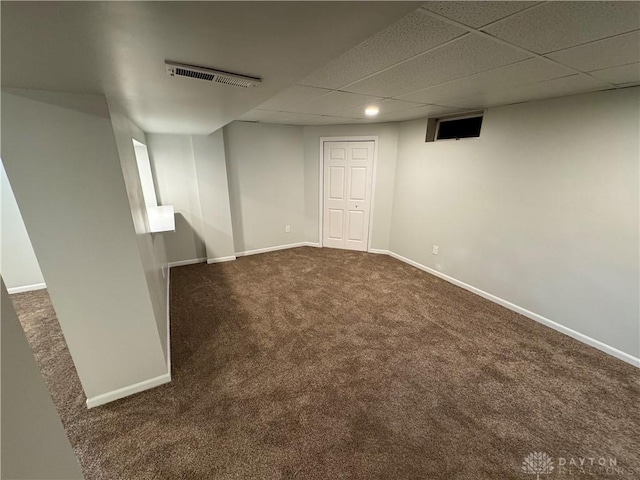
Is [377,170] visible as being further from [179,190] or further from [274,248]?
[179,190]

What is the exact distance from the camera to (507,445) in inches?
61.4

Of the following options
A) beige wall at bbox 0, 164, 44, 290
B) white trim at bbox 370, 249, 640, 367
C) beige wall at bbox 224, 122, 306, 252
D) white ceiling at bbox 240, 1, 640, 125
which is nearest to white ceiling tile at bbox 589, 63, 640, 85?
white ceiling at bbox 240, 1, 640, 125

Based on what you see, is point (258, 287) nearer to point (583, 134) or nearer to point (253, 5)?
point (253, 5)

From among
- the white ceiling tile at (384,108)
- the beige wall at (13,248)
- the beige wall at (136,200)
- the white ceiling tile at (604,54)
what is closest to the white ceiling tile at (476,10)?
the white ceiling tile at (604,54)

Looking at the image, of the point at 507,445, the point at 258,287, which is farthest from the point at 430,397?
the point at 258,287

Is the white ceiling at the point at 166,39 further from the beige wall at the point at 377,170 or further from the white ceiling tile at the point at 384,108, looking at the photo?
the beige wall at the point at 377,170

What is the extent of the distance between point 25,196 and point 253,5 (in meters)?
1.65

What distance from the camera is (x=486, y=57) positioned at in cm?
149

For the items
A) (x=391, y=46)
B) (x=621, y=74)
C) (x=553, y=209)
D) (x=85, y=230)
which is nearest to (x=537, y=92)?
(x=621, y=74)

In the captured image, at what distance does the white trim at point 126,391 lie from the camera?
1.81 meters

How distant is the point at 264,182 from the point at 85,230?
311cm

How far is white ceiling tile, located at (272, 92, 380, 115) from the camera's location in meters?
2.38

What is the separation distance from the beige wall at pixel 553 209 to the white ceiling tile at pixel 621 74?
0.24 m

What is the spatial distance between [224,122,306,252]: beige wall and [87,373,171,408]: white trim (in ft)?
9.01
